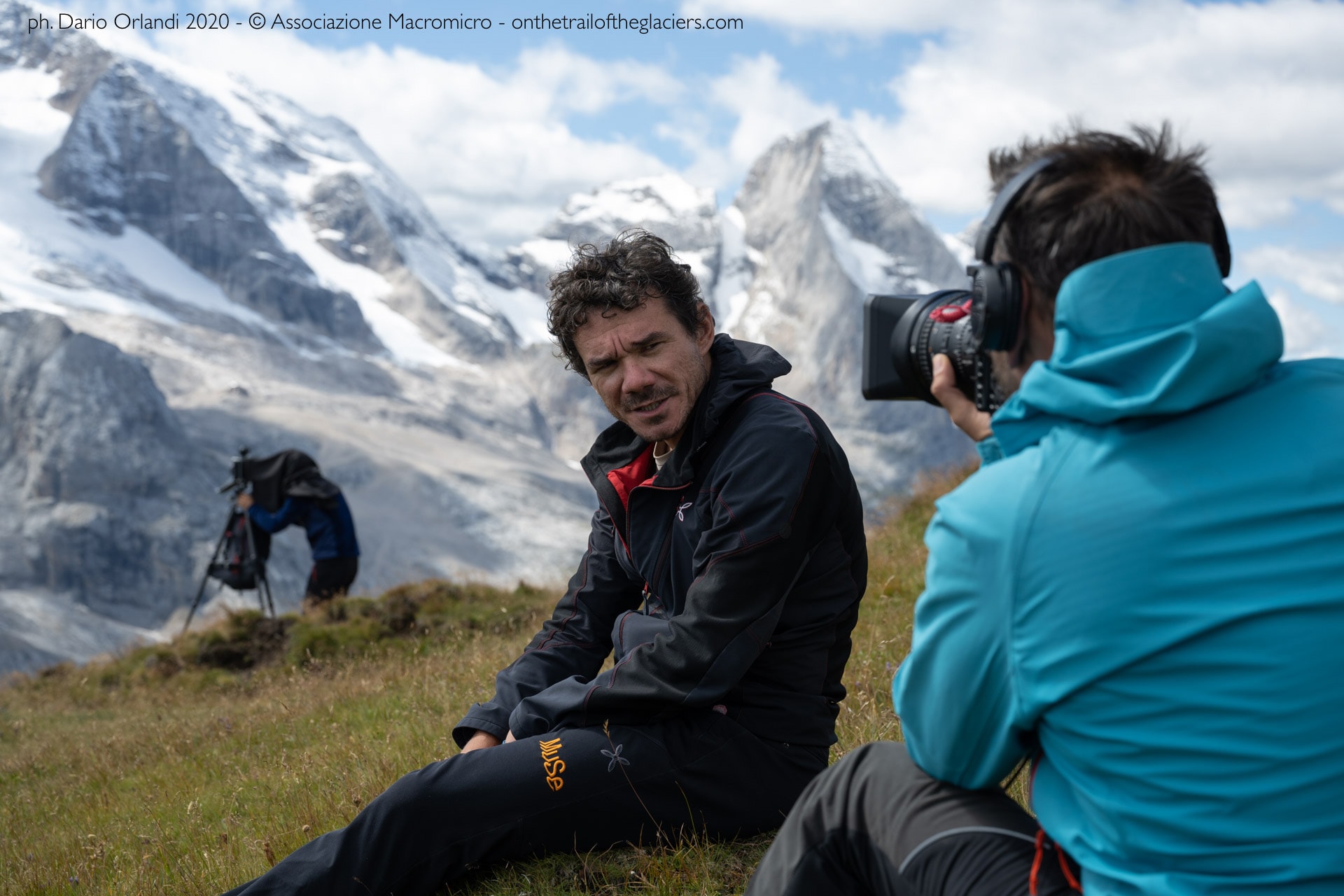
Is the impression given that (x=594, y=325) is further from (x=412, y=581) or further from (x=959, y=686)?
(x=412, y=581)

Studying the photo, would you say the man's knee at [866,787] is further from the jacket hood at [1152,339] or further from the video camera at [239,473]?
the video camera at [239,473]

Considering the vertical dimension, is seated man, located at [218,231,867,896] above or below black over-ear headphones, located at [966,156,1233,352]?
below

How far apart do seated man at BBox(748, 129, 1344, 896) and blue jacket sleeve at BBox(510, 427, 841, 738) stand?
4.36 ft

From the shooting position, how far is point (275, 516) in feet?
44.2

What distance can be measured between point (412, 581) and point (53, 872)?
9.91 meters

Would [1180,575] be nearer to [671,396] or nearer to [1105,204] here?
[1105,204]

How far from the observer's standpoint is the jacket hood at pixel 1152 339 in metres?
1.51

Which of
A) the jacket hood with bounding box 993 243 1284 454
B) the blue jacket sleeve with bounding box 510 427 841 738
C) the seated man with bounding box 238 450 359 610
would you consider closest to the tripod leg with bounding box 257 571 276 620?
the seated man with bounding box 238 450 359 610

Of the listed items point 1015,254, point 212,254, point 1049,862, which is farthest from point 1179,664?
point 212,254

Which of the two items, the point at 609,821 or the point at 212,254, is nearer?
the point at 609,821

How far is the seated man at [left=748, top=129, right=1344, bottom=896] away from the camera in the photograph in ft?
4.96

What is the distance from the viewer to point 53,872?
176 inches

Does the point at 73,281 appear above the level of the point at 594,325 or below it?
below

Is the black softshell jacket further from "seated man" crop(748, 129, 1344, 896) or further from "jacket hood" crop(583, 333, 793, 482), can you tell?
"seated man" crop(748, 129, 1344, 896)
